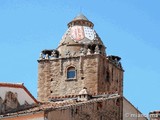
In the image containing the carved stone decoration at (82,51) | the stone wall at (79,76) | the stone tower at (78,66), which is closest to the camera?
the stone wall at (79,76)

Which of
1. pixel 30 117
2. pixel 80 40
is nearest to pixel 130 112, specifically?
pixel 30 117

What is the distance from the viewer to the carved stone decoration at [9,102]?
45.9 metres

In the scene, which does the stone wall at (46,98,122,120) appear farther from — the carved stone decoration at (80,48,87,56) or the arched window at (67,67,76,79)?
the carved stone decoration at (80,48,87,56)

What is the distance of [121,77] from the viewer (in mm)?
59781

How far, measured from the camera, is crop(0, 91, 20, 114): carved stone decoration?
4594 cm

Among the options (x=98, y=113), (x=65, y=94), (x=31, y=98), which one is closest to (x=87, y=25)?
(x=65, y=94)

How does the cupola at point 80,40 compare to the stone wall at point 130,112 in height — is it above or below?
above

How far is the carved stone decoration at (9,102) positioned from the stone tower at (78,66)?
9472 millimetres

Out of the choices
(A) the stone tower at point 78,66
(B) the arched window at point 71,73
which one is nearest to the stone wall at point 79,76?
(A) the stone tower at point 78,66

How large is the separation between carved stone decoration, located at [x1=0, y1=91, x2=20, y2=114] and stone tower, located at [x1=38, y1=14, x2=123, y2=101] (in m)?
9.47

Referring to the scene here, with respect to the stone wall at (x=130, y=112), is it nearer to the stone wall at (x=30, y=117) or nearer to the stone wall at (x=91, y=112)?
the stone wall at (x=91, y=112)

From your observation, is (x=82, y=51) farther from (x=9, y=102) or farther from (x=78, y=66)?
(x=9, y=102)

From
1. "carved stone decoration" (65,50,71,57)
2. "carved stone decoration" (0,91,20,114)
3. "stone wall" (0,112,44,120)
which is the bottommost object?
"stone wall" (0,112,44,120)

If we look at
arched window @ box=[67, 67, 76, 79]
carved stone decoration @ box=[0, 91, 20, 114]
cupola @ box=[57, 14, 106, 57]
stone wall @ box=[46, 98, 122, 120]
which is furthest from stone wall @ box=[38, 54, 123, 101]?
carved stone decoration @ box=[0, 91, 20, 114]
